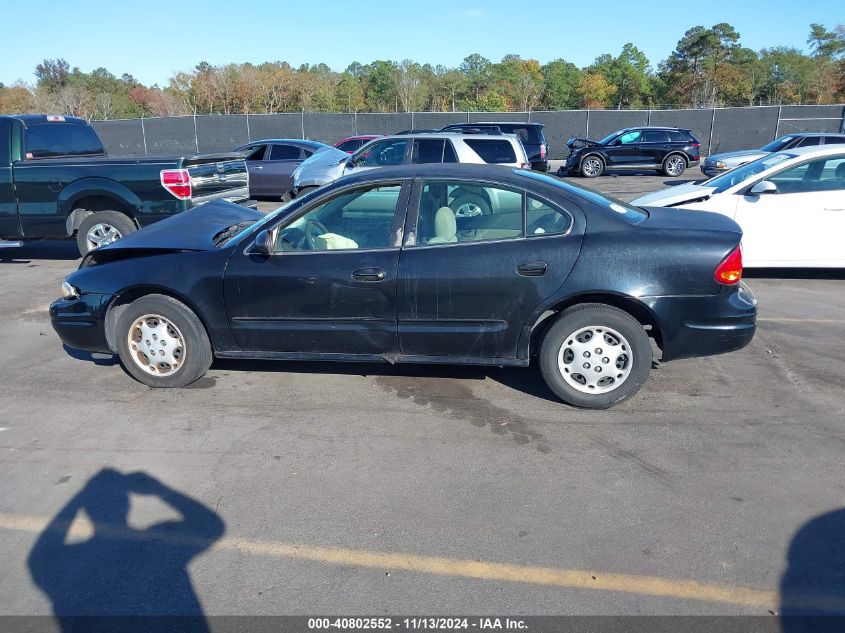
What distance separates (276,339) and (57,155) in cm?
674

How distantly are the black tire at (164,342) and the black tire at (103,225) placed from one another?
4270 millimetres

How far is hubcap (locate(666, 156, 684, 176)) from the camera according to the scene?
22156 millimetres

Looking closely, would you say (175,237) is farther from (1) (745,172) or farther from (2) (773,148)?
(2) (773,148)

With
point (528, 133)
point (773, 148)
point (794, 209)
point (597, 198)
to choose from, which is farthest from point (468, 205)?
point (773, 148)

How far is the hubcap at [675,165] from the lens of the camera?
22.2 m

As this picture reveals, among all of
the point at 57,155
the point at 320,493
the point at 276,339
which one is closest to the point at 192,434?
the point at 276,339

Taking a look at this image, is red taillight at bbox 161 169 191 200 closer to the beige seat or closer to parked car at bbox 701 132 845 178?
the beige seat

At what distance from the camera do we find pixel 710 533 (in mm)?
3299

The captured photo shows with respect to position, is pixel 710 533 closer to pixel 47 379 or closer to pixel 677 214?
pixel 677 214

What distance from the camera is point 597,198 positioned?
16.0 ft

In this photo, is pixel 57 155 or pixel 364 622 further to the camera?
pixel 57 155

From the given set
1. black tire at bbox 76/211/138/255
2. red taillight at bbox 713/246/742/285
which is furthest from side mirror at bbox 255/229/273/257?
black tire at bbox 76/211/138/255

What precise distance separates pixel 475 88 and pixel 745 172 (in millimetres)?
57082

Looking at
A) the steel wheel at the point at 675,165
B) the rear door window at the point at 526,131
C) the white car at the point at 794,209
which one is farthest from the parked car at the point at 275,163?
the steel wheel at the point at 675,165
